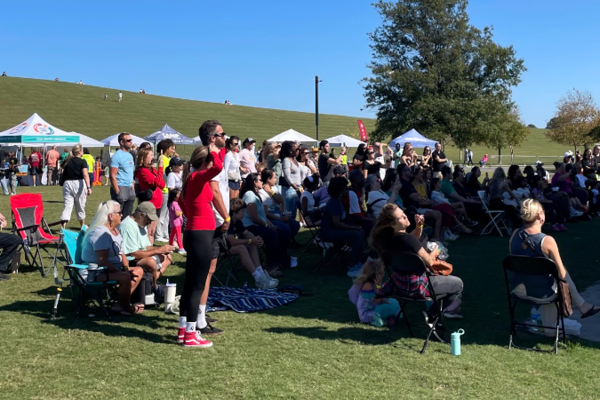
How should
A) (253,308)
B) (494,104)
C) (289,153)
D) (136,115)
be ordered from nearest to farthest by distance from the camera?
(253,308) → (289,153) → (494,104) → (136,115)

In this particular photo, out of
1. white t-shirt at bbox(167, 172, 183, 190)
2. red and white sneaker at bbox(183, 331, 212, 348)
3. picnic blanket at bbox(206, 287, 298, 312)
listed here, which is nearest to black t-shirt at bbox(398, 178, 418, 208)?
white t-shirt at bbox(167, 172, 183, 190)

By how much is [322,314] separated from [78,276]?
2.35m

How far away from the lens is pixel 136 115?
70.6 m

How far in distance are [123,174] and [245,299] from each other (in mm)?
3739

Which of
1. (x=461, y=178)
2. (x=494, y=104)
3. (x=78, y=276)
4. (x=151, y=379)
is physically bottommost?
(x=151, y=379)

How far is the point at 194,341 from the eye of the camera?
510cm

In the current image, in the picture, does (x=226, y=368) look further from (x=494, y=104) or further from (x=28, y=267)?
(x=494, y=104)

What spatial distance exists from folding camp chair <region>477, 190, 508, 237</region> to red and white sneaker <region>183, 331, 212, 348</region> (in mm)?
7509

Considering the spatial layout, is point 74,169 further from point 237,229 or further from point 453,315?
point 453,315

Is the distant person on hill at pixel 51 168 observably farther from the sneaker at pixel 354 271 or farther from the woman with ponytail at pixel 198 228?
the woman with ponytail at pixel 198 228

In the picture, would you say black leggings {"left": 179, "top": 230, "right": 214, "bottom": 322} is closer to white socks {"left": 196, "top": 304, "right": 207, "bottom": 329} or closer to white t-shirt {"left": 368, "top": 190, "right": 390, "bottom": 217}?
white socks {"left": 196, "top": 304, "right": 207, "bottom": 329}

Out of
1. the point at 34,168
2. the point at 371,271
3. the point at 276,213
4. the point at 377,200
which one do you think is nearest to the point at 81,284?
the point at 371,271

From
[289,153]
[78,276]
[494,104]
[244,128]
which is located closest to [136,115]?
[244,128]

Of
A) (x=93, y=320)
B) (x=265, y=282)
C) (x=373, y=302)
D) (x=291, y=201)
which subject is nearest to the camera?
(x=373, y=302)
